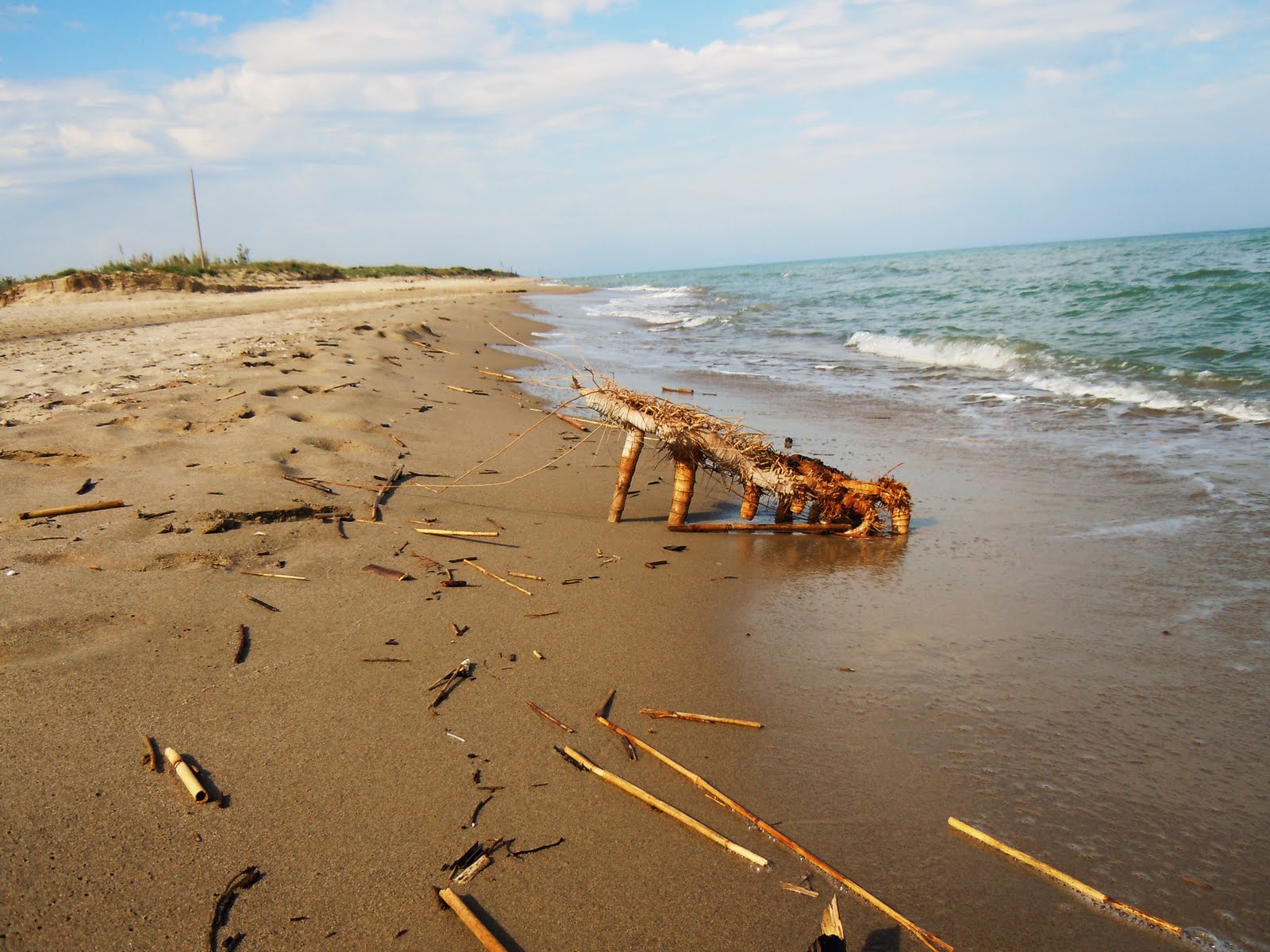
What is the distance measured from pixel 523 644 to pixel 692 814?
1360mm

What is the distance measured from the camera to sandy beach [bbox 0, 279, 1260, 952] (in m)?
2.20

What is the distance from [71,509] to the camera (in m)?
4.28

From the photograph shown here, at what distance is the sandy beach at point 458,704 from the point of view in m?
2.20

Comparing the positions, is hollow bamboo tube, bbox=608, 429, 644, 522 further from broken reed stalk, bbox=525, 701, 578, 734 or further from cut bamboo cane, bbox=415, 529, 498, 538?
broken reed stalk, bbox=525, 701, 578, 734

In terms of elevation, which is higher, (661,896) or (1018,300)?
(1018,300)

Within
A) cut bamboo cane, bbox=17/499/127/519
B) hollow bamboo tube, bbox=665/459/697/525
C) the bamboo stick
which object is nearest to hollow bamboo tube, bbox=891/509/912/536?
the bamboo stick

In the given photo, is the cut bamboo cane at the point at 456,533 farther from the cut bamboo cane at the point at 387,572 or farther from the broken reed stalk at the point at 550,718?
the broken reed stalk at the point at 550,718

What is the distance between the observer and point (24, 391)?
7113 millimetres

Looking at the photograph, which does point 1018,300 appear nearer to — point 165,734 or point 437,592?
point 437,592

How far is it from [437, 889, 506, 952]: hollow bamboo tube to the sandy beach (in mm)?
46

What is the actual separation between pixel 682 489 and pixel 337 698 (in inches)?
122

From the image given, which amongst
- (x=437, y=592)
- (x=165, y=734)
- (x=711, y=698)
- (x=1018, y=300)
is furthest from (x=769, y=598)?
(x=1018, y=300)

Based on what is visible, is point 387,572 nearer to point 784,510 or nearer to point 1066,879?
→ point 784,510

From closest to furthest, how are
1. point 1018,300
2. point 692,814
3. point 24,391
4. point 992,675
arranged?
1. point 692,814
2. point 992,675
3. point 24,391
4. point 1018,300
